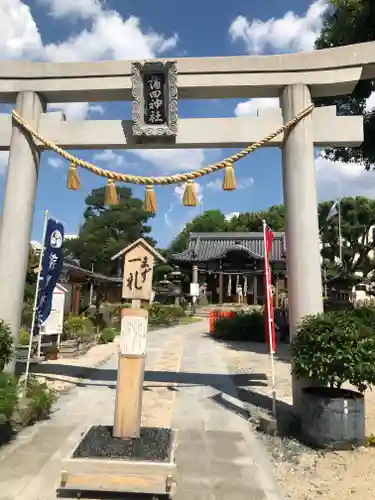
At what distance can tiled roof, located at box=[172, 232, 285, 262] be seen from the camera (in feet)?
124

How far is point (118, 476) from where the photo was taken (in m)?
3.58

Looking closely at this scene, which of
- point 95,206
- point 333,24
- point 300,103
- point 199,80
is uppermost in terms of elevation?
point 95,206

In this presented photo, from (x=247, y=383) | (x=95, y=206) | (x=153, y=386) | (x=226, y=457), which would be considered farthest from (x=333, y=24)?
(x=95, y=206)

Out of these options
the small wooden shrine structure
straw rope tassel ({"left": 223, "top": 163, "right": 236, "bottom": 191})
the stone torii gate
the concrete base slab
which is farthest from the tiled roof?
the concrete base slab

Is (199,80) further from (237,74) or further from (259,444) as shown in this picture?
(259,444)

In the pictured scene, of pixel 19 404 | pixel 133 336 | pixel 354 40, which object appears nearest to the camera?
pixel 133 336

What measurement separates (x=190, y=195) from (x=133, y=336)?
9.88 ft

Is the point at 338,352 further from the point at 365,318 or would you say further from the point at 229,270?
the point at 229,270

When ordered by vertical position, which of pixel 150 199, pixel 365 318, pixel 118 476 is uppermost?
pixel 150 199

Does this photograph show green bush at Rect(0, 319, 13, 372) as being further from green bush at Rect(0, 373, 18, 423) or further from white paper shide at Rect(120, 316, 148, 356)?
white paper shide at Rect(120, 316, 148, 356)

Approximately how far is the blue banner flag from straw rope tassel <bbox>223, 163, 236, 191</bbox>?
3.41 metres

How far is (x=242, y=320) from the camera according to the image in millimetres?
19188

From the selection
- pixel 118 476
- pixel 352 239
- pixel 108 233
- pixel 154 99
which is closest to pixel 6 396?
pixel 118 476

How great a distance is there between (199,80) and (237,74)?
675mm
